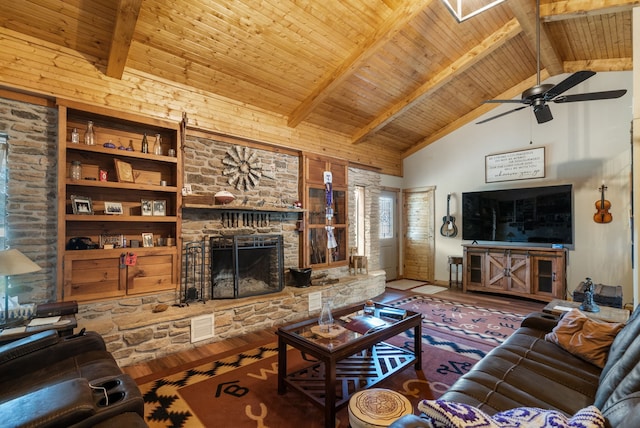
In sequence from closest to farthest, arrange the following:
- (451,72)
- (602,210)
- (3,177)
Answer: (3,177), (451,72), (602,210)

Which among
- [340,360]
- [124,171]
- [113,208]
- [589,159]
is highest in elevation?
[589,159]

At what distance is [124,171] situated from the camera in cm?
342

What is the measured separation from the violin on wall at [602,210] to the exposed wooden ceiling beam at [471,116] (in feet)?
6.98

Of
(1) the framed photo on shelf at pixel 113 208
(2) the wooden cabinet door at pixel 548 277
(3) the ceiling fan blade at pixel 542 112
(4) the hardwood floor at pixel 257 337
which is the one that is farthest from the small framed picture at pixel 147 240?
(2) the wooden cabinet door at pixel 548 277

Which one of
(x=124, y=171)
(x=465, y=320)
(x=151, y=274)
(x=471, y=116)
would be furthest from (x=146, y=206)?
(x=471, y=116)

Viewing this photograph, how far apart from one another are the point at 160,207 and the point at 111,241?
0.62m

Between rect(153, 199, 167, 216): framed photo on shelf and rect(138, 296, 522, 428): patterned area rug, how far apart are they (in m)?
1.77

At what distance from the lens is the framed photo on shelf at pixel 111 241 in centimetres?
331

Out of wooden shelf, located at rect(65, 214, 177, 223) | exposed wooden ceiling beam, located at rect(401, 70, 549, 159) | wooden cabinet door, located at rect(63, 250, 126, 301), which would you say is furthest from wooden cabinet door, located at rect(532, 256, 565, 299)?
wooden cabinet door, located at rect(63, 250, 126, 301)

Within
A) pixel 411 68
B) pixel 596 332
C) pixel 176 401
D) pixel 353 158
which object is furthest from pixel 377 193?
pixel 176 401

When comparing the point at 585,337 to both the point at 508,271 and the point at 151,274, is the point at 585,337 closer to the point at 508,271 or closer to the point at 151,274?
the point at 508,271

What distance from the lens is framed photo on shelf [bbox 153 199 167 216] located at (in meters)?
3.65

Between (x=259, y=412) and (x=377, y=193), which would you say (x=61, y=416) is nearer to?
(x=259, y=412)

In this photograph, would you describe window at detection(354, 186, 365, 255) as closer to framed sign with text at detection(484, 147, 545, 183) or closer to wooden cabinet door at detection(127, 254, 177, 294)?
framed sign with text at detection(484, 147, 545, 183)
